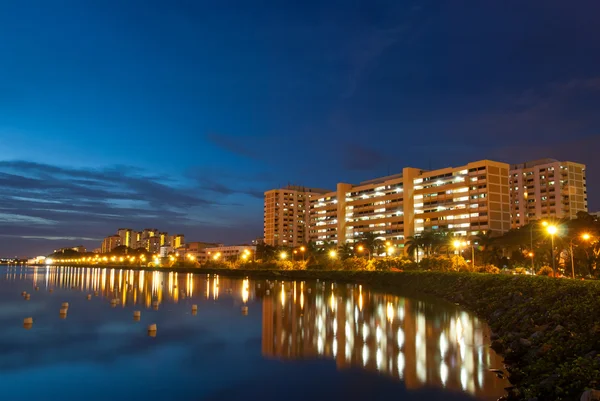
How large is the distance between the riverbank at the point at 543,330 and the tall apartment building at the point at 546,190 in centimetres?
15575

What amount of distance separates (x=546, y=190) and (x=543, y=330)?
183328 millimetres

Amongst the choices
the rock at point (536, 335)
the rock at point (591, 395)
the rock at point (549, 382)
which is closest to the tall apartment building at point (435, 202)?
the rock at point (536, 335)

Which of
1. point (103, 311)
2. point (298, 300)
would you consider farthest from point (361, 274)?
point (103, 311)

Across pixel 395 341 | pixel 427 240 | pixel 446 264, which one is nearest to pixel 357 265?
pixel 446 264

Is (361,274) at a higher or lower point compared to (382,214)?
lower

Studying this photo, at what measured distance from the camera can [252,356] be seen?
74.6 ft

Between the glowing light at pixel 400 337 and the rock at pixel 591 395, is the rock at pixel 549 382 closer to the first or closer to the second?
the rock at pixel 591 395

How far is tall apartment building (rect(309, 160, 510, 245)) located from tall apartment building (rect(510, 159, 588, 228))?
44170 millimetres

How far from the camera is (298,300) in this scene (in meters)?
48.5

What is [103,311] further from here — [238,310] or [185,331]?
[185,331]

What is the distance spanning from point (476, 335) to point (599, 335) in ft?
34.6

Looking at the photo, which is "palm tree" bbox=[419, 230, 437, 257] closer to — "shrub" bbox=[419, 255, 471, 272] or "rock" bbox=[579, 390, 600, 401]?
"shrub" bbox=[419, 255, 471, 272]

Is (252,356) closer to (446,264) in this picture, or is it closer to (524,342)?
(524,342)

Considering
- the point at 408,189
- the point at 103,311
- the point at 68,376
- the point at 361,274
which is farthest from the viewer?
the point at 408,189
